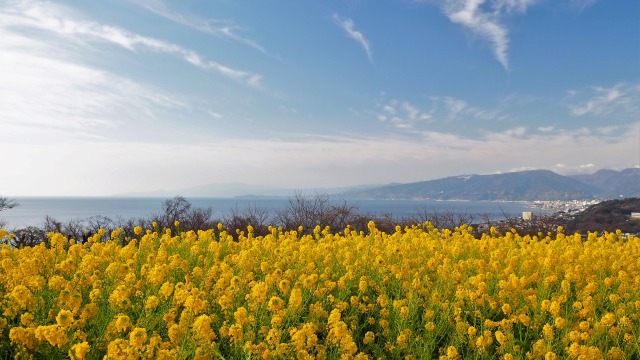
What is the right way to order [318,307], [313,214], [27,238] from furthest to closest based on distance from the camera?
1. [313,214]
2. [27,238]
3. [318,307]

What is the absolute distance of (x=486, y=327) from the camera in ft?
17.6

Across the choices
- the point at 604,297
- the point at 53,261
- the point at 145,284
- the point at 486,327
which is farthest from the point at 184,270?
the point at 604,297

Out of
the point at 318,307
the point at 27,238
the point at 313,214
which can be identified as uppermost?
the point at 313,214

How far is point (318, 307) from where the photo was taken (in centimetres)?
520

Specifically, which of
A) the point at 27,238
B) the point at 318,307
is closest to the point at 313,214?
the point at 27,238

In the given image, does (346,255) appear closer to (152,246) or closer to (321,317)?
(321,317)

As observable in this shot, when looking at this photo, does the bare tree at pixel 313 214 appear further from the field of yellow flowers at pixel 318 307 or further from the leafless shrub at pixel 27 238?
the field of yellow flowers at pixel 318 307

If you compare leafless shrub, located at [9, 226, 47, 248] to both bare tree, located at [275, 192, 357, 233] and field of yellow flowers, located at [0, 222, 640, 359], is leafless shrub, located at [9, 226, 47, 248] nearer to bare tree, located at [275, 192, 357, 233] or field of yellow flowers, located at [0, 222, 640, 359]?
field of yellow flowers, located at [0, 222, 640, 359]

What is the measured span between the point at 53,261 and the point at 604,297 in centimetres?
814

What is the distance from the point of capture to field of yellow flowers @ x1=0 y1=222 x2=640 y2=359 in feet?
13.3

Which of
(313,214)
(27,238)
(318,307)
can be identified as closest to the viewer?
(318,307)

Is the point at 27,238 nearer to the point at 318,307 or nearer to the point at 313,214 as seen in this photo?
the point at 313,214

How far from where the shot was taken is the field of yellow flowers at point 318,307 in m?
4.04

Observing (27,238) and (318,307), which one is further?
(27,238)
